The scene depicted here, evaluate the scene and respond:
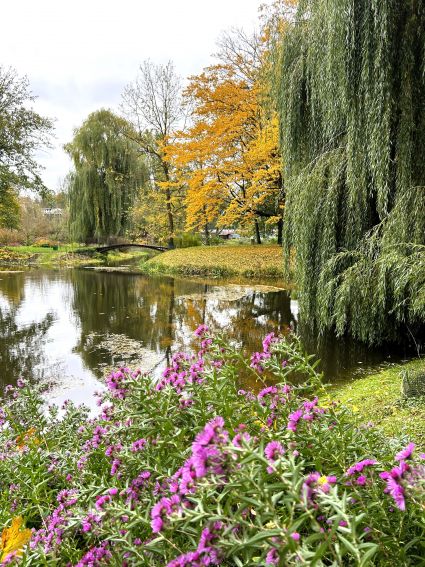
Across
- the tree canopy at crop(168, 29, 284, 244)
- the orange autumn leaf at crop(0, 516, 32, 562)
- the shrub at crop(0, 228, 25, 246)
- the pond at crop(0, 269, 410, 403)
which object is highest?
the tree canopy at crop(168, 29, 284, 244)

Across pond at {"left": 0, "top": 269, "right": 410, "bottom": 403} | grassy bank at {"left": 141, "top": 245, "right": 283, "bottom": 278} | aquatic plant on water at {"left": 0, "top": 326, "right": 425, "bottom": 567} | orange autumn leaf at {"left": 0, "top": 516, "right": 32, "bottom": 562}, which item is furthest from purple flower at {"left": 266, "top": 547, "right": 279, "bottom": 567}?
grassy bank at {"left": 141, "top": 245, "right": 283, "bottom": 278}

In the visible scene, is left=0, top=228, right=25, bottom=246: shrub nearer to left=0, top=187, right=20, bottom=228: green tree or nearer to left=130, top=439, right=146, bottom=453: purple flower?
left=0, top=187, right=20, bottom=228: green tree

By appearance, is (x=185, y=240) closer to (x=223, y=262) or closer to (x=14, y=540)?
(x=223, y=262)

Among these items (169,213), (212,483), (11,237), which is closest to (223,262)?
(169,213)

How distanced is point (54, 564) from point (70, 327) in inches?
302

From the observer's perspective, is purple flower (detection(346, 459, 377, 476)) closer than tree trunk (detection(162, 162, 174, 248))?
Yes

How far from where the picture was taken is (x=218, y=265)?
1703cm

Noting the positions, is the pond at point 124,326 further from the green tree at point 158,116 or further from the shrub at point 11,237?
the shrub at point 11,237

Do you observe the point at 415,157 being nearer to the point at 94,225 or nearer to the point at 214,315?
the point at 214,315

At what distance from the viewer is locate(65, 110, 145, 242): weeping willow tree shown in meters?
23.1

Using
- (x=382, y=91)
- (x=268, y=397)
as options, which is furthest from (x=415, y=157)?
(x=268, y=397)

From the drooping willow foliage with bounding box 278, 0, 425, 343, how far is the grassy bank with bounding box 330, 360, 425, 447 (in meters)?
0.76

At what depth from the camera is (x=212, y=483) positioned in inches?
37.8

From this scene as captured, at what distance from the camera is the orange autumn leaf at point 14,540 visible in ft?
4.49
